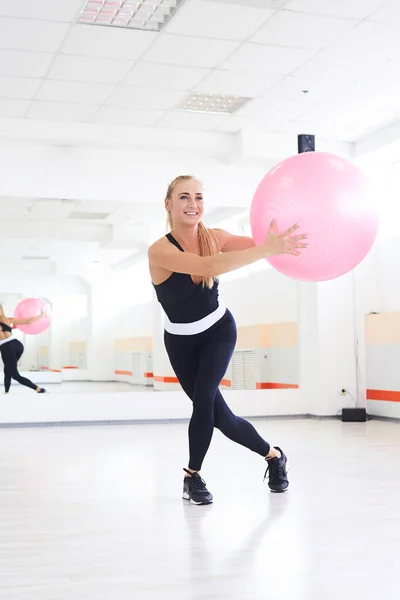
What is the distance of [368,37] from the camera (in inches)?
223

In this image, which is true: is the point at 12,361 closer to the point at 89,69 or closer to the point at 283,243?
the point at 89,69

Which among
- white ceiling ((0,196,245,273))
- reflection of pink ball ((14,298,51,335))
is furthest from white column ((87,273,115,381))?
reflection of pink ball ((14,298,51,335))

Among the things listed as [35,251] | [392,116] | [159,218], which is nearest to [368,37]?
[392,116]

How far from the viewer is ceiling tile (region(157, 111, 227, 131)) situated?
7.39m

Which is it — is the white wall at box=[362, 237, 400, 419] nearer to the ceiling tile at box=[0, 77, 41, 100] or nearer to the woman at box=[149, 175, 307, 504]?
the ceiling tile at box=[0, 77, 41, 100]

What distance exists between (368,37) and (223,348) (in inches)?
122

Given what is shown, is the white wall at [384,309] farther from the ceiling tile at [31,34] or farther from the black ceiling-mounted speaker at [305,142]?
the ceiling tile at [31,34]

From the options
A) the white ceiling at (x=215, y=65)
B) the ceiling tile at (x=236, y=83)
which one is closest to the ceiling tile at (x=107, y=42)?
the white ceiling at (x=215, y=65)

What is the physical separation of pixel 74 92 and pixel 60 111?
555 millimetres

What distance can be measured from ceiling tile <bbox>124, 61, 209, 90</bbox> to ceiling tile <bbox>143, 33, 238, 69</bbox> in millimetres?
111

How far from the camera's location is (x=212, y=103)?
23.5 ft

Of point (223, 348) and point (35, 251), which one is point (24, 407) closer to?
point (35, 251)

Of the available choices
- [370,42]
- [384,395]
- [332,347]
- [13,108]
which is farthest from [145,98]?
[384,395]

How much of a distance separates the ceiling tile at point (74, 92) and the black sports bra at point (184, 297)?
11.2 feet
